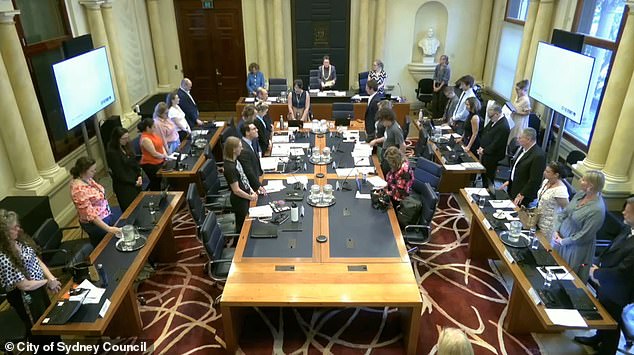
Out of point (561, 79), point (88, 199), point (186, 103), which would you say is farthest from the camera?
point (186, 103)

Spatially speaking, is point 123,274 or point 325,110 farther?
point 325,110

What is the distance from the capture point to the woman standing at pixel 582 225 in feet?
13.2

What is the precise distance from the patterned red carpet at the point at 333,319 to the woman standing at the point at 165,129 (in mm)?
2088

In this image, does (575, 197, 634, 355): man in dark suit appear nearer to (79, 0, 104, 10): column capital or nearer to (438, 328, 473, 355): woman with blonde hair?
(438, 328, 473, 355): woman with blonde hair

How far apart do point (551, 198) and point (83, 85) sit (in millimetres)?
6667

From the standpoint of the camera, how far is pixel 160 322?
4648 mm

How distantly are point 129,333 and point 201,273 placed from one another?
45.8 inches

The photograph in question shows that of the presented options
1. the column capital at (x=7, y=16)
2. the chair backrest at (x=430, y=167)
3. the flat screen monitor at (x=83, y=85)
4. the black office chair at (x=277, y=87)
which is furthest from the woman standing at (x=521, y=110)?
the column capital at (x=7, y=16)

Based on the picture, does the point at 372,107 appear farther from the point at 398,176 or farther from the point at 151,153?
the point at 151,153

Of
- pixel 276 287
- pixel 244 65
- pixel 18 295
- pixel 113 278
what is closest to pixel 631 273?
pixel 276 287

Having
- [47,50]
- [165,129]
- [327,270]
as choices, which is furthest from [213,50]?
[327,270]

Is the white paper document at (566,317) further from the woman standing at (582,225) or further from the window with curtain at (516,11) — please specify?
the window with curtain at (516,11)

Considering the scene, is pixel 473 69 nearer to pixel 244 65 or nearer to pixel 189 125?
pixel 244 65

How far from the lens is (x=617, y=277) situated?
3643 millimetres
